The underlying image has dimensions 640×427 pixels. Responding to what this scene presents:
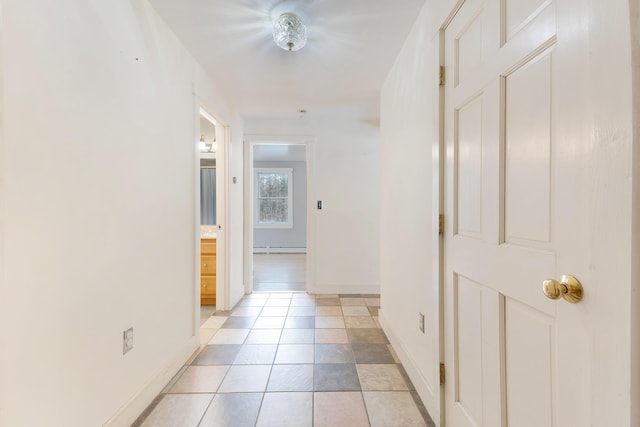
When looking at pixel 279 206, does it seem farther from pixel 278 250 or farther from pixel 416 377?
pixel 416 377

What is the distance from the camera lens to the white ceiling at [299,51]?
65.9 inches

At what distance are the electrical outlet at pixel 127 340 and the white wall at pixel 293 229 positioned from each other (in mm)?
6028

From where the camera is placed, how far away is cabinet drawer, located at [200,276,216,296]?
3385 millimetres

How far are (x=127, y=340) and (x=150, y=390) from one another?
390mm

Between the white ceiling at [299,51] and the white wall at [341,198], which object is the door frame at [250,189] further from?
the white ceiling at [299,51]

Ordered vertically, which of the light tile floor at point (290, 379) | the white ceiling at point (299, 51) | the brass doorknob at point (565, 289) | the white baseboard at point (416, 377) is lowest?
the light tile floor at point (290, 379)

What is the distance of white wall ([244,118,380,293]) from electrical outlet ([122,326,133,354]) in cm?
246

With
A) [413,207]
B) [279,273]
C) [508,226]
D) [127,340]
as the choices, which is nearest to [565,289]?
[508,226]

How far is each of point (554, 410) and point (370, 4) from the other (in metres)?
1.89

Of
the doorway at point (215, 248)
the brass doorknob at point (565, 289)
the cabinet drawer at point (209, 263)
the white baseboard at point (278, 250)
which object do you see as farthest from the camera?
the white baseboard at point (278, 250)

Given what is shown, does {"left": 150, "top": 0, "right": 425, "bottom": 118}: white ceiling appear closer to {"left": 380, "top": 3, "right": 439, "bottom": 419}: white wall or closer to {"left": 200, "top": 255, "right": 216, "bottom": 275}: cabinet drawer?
{"left": 380, "top": 3, "right": 439, "bottom": 419}: white wall

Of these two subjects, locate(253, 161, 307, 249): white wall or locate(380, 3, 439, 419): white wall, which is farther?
locate(253, 161, 307, 249): white wall

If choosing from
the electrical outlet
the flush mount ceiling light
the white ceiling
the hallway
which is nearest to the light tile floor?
the electrical outlet

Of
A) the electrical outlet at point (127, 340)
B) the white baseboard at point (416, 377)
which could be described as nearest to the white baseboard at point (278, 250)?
the white baseboard at point (416, 377)
